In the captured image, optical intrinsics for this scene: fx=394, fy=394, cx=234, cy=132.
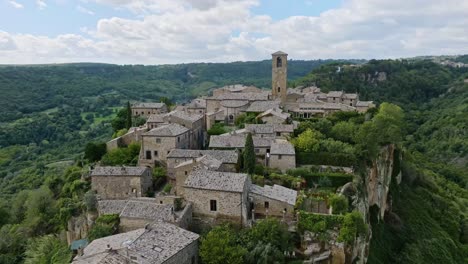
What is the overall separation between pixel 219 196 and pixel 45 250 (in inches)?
760

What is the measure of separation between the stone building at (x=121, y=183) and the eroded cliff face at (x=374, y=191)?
64.4ft

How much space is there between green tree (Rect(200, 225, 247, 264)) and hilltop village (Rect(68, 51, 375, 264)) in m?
0.97

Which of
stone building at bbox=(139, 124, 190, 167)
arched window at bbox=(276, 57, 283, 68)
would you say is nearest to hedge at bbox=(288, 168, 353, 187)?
stone building at bbox=(139, 124, 190, 167)

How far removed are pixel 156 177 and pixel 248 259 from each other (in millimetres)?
17016

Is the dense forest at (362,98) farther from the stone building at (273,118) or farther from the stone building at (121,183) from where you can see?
the stone building at (273,118)

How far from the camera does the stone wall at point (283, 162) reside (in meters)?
41.8

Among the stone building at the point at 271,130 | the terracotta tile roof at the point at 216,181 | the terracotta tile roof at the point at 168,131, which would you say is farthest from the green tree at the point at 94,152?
the terracotta tile roof at the point at 216,181

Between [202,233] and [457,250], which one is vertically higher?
[202,233]

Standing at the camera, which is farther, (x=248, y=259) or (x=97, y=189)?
(x=97, y=189)

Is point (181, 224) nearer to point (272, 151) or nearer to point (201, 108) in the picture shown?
point (272, 151)

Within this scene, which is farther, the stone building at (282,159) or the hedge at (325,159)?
the hedge at (325,159)

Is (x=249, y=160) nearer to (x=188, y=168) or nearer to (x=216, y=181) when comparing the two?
(x=188, y=168)

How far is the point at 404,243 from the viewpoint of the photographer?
52844 mm

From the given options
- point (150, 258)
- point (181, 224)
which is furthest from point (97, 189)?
point (150, 258)
